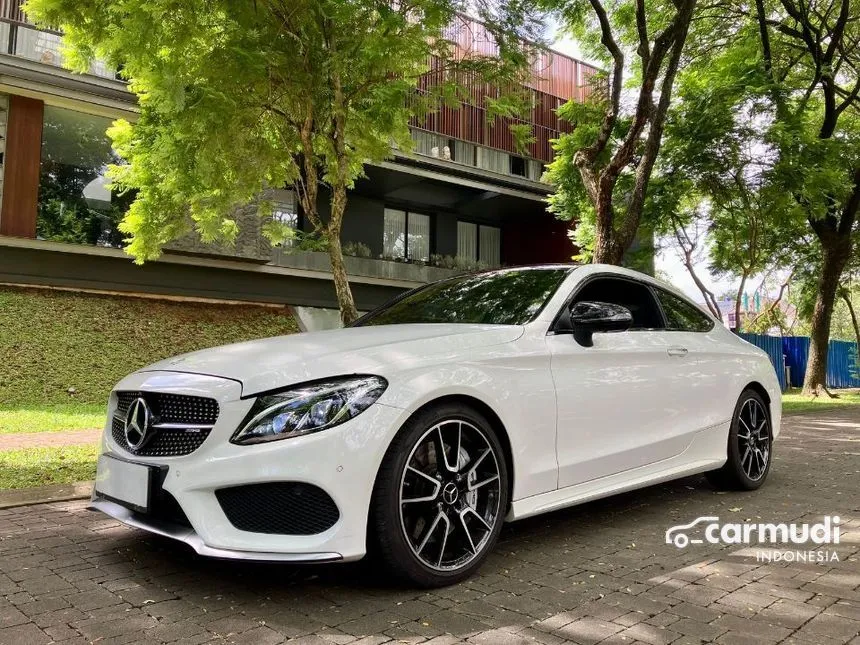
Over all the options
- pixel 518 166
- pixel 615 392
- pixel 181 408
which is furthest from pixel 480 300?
pixel 518 166

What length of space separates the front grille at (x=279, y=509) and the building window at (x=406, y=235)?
59.8 feet

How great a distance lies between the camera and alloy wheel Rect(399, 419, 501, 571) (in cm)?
297

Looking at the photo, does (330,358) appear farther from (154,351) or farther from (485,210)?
(485,210)

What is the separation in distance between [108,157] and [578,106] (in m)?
9.68

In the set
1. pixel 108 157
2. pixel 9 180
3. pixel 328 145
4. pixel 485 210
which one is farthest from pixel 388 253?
pixel 328 145

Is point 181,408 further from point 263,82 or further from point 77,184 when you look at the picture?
point 77,184

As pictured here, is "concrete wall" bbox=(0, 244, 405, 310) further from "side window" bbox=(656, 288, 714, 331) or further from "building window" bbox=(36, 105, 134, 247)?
"side window" bbox=(656, 288, 714, 331)

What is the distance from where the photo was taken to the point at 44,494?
196 inches

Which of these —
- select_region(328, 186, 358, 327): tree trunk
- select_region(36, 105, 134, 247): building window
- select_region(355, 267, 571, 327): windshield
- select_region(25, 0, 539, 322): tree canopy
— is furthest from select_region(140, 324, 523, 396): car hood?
select_region(36, 105, 134, 247): building window

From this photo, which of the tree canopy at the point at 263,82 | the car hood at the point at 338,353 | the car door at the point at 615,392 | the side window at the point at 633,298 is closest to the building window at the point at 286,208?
the tree canopy at the point at 263,82

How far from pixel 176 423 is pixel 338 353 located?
77 centimetres

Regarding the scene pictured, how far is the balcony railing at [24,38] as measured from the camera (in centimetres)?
1298

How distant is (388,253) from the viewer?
21312 mm

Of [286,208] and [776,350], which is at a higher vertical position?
[286,208]
